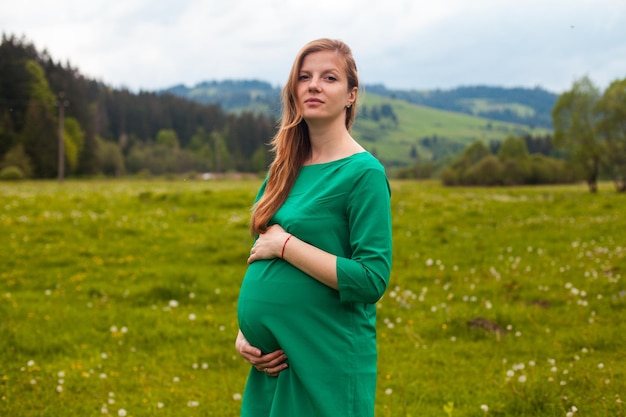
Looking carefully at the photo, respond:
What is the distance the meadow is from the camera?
6684 millimetres

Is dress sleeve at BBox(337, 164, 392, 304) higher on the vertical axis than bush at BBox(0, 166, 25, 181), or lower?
higher

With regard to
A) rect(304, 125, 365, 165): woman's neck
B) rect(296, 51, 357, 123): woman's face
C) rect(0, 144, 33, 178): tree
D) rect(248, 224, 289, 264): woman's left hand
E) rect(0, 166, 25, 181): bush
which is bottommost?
rect(0, 166, 25, 181): bush

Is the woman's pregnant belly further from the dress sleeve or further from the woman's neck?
the woman's neck

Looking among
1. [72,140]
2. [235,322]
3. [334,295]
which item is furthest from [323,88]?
[72,140]

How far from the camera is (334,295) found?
10.5 feet

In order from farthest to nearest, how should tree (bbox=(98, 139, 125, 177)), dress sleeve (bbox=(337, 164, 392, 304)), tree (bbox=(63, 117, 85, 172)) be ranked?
tree (bbox=(98, 139, 125, 177)) < tree (bbox=(63, 117, 85, 172)) < dress sleeve (bbox=(337, 164, 392, 304))

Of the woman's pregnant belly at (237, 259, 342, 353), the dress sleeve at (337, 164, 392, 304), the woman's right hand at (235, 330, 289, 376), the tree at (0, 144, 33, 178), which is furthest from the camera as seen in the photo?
the tree at (0, 144, 33, 178)

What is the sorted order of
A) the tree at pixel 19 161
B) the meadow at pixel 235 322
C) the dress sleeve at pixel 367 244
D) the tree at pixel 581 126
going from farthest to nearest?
the tree at pixel 581 126, the tree at pixel 19 161, the meadow at pixel 235 322, the dress sleeve at pixel 367 244

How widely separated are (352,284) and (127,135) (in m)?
95.5

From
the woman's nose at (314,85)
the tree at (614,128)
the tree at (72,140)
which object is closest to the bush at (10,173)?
the tree at (72,140)

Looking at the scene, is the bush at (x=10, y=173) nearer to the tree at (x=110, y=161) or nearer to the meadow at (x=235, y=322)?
the meadow at (x=235, y=322)

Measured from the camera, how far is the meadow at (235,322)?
21.9ft

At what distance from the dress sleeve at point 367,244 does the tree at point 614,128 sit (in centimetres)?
4267

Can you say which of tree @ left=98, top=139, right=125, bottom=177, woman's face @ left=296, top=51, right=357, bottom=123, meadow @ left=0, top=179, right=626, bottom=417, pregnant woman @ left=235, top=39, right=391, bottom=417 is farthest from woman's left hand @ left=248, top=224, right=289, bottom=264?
tree @ left=98, top=139, right=125, bottom=177
